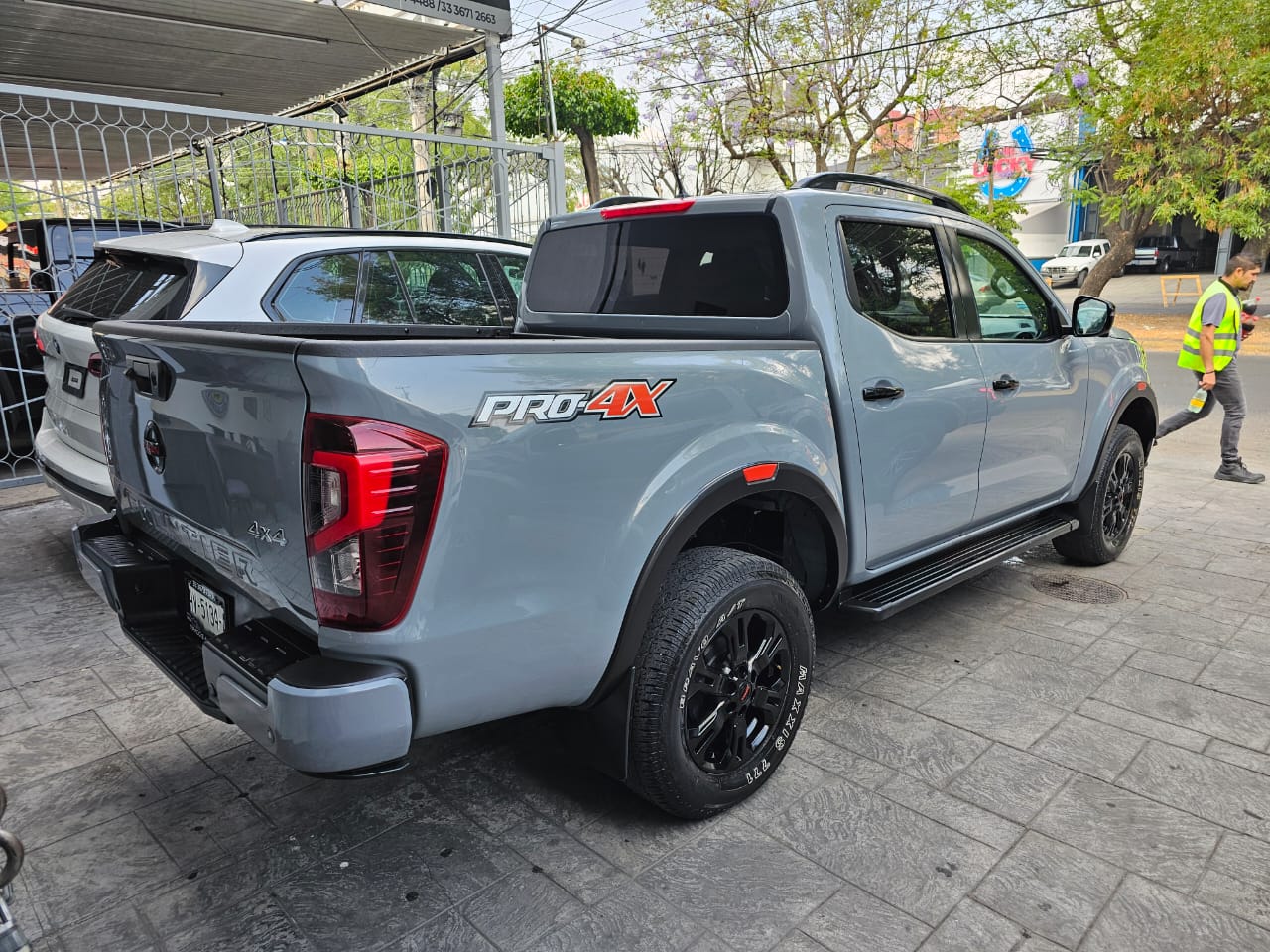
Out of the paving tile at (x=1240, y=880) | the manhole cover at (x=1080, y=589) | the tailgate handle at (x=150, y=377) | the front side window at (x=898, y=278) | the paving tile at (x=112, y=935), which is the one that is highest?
the front side window at (x=898, y=278)

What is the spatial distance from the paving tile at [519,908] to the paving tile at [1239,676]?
9.03 feet

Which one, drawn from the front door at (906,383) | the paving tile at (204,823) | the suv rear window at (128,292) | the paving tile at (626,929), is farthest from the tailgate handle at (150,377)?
the front door at (906,383)

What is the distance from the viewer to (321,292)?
473 centimetres

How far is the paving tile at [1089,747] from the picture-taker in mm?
2967

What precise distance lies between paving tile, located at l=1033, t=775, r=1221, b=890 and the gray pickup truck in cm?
83

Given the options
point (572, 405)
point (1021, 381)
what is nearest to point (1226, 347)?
point (1021, 381)

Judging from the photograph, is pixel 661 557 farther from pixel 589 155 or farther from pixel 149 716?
pixel 589 155

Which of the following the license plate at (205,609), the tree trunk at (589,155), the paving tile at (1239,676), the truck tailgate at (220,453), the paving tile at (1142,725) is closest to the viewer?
the truck tailgate at (220,453)

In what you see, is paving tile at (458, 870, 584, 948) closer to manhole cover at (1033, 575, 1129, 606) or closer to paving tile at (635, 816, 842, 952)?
paving tile at (635, 816, 842, 952)

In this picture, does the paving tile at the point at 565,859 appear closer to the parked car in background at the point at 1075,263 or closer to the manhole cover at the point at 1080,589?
the manhole cover at the point at 1080,589

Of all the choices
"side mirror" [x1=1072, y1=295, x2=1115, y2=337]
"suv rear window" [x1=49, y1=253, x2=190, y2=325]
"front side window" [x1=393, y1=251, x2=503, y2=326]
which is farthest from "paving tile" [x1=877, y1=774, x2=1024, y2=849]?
"suv rear window" [x1=49, y1=253, x2=190, y2=325]

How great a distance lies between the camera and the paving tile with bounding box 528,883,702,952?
7.19 ft

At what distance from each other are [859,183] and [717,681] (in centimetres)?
215

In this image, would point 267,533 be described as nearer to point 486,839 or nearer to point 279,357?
point 279,357
